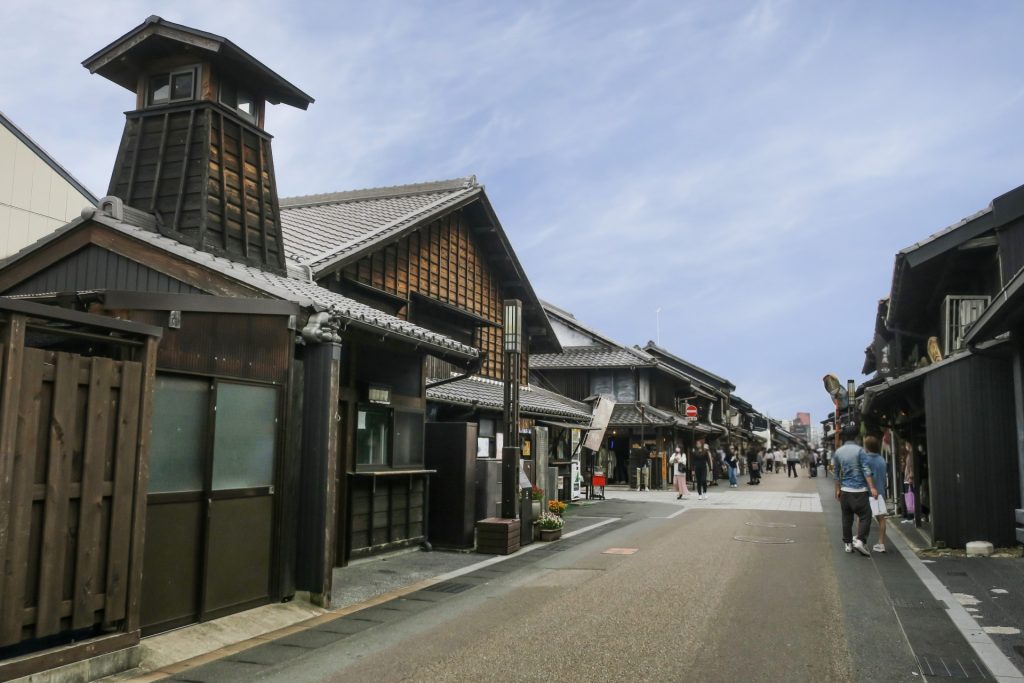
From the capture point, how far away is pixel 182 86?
10336 millimetres

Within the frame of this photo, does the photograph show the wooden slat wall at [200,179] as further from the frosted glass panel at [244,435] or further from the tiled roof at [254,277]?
the frosted glass panel at [244,435]

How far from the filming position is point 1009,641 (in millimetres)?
6484

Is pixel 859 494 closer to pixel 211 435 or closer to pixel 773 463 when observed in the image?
pixel 211 435

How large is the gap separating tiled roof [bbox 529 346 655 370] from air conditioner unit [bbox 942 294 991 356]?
20.3 m

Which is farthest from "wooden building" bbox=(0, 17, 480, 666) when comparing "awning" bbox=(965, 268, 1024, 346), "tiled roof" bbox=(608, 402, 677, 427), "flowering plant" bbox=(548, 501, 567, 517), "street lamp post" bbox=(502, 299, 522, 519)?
"tiled roof" bbox=(608, 402, 677, 427)

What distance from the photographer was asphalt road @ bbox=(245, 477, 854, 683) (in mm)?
5738

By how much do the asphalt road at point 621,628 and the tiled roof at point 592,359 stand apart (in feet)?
77.7

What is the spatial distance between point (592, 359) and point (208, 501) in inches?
1205

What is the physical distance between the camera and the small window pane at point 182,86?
1027cm

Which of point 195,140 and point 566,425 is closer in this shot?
point 195,140

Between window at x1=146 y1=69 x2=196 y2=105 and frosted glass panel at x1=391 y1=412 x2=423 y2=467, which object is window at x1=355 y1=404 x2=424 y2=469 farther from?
window at x1=146 y1=69 x2=196 y2=105

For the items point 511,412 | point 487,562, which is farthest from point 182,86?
point 487,562

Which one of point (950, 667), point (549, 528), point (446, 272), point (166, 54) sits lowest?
point (950, 667)

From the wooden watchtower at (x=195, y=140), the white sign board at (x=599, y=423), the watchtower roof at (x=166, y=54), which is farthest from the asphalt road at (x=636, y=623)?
the white sign board at (x=599, y=423)
